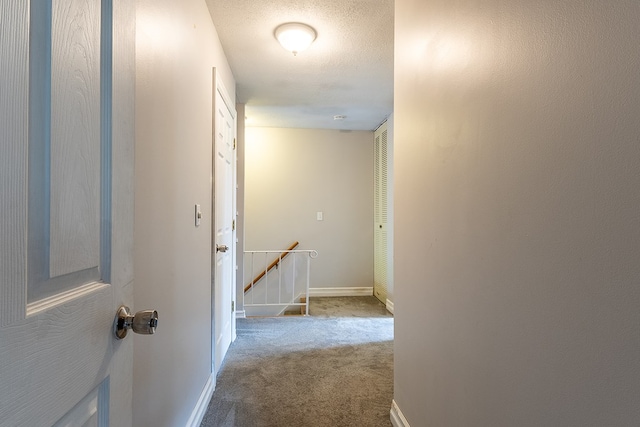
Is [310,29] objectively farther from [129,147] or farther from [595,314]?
[595,314]

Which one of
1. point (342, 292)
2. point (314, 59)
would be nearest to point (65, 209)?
point (314, 59)

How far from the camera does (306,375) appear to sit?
228cm

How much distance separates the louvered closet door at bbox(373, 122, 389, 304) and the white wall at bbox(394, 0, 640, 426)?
2.85 meters

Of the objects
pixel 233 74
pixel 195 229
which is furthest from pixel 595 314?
pixel 233 74

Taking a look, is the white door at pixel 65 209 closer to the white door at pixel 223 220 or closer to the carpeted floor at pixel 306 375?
the carpeted floor at pixel 306 375

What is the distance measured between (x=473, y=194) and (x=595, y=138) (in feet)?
1.37

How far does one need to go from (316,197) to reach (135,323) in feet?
13.3

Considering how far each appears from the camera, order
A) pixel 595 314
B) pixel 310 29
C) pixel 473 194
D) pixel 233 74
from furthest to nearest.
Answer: pixel 233 74
pixel 310 29
pixel 473 194
pixel 595 314

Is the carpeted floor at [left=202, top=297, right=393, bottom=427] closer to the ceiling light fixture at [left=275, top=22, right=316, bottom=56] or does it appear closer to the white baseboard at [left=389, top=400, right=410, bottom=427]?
the white baseboard at [left=389, top=400, right=410, bottom=427]

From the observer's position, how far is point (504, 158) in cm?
85

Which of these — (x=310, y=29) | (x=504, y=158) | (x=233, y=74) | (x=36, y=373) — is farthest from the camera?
(x=233, y=74)

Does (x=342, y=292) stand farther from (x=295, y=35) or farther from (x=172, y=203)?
(x=172, y=203)

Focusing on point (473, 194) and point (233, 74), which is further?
point (233, 74)

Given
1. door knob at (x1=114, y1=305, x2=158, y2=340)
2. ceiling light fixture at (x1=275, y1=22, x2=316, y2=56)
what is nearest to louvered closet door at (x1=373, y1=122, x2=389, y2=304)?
ceiling light fixture at (x1=275, y1=22, x2=316, y2=56)
